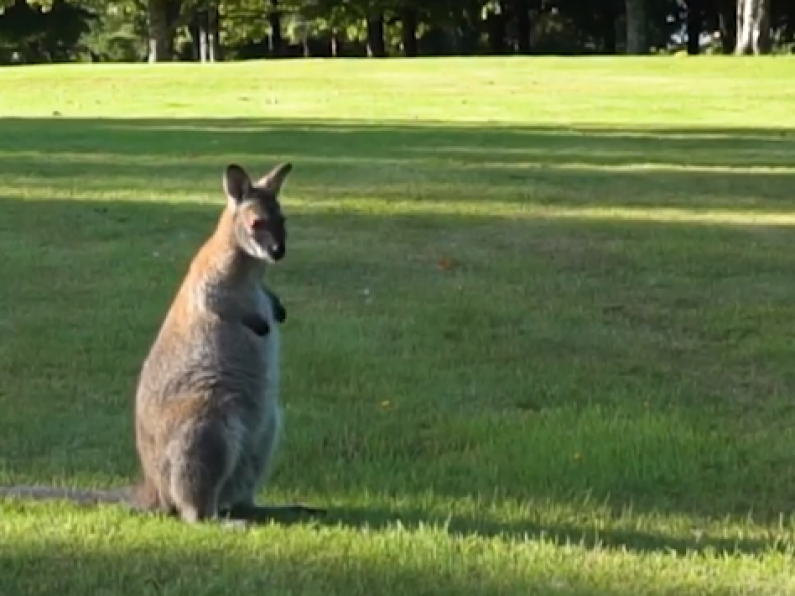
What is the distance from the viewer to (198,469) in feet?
17.1

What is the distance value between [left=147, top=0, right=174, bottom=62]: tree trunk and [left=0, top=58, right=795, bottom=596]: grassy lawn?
37.0 m

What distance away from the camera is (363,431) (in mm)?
6820

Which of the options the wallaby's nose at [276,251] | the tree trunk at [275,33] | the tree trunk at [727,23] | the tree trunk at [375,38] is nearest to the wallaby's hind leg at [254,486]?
the wallaby's nose at [276,251]

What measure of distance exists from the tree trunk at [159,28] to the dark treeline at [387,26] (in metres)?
0.03

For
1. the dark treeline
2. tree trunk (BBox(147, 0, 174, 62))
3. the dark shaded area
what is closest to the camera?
the dark shaded area

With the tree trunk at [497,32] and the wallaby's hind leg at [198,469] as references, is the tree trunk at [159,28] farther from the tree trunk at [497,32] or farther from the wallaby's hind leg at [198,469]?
the wallaby's hind leg at [198,469]

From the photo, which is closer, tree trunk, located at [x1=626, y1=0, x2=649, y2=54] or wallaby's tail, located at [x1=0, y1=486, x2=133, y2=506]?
wallaby's tail, located at [x1=0, y1=486, x2=133, y2=506]

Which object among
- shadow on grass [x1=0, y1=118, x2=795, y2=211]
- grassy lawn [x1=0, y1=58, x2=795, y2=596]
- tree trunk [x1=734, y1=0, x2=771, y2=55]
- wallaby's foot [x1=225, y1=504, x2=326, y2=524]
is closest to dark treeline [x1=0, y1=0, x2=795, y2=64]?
tree trunk [x1=734, y1=0, x2=771, y2=55]

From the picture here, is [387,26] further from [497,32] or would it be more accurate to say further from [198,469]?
[198,469]

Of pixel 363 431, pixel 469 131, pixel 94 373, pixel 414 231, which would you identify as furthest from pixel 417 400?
pixel 469 131

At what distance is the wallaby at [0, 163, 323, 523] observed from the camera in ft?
17.2

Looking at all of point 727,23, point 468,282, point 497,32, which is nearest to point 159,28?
point 497,32

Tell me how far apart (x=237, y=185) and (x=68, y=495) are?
3.92 ft

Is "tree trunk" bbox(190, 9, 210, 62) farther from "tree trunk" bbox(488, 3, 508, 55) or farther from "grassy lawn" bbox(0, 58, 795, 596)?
"grassy lawn" bbox(0, 58, 795, 596)
